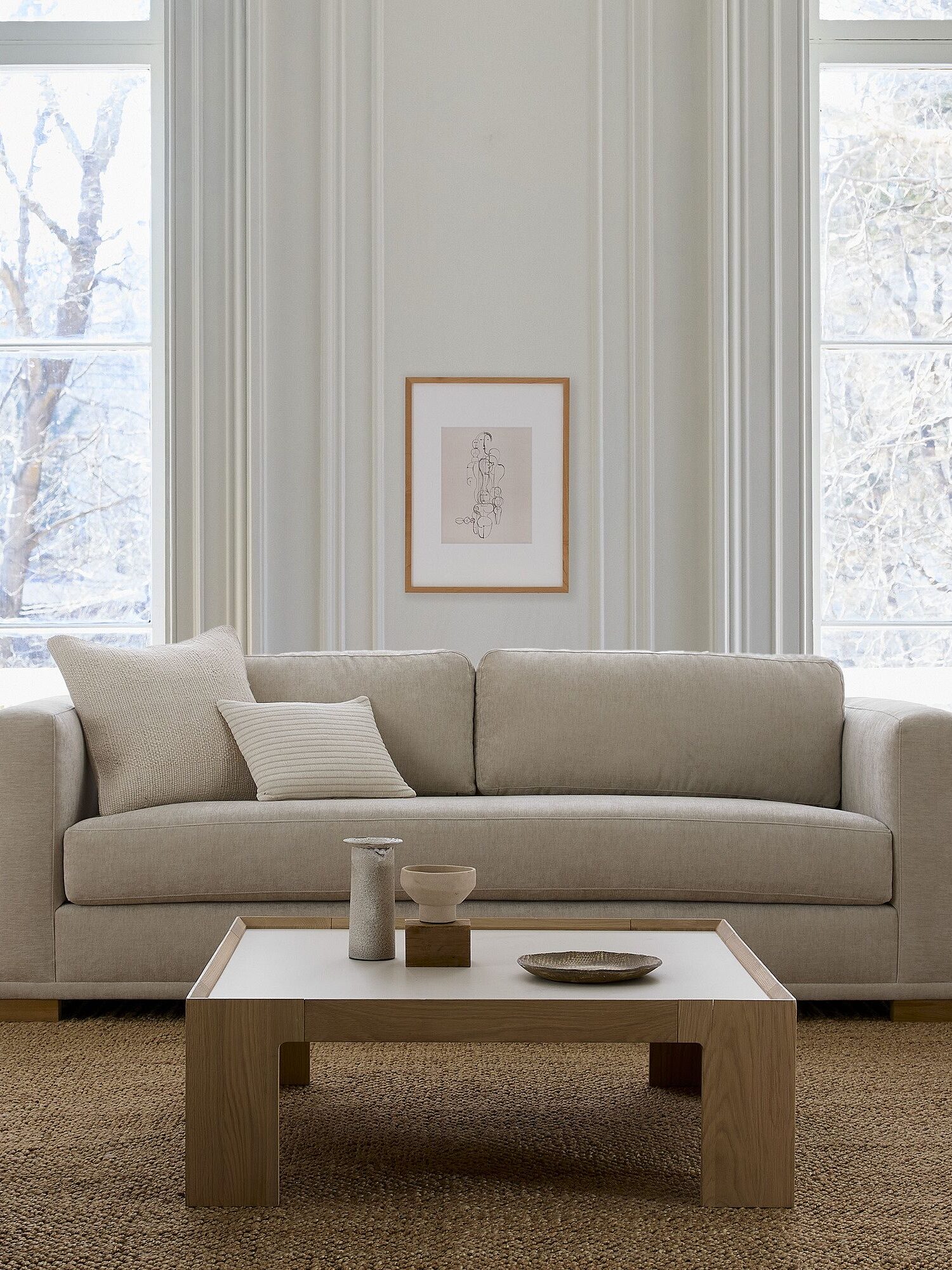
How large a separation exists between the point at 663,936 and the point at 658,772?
1.05m

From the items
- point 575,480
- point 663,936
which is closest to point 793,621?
point 575,480

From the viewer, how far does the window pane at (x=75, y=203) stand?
434 cm

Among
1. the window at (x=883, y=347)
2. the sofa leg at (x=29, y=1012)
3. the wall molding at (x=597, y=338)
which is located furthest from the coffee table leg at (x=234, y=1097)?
the window at (x=883, y=347)

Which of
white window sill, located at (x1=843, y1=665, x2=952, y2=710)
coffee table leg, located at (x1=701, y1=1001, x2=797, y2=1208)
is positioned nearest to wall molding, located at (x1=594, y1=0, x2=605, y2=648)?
white window sill, located at (x1=843, y1=665, x2=952, y2=710)

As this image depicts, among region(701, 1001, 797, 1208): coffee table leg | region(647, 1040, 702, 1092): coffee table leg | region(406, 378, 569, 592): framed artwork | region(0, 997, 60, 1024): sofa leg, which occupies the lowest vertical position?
region(0, 997, 60, 1024): sofa leg

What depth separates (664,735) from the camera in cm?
300

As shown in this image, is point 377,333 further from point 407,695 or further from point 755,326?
point 407,695

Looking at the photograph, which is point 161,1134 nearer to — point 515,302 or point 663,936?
point 663,936

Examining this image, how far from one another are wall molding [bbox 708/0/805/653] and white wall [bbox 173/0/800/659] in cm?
1

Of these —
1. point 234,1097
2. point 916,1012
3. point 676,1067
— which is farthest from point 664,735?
point 234,1097

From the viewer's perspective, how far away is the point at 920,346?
4375mm

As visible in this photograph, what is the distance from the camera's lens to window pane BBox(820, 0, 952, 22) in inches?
173

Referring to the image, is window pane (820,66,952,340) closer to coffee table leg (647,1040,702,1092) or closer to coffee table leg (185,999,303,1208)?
coffee table leg (647,1040,702,1092)

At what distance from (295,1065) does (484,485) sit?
101 inches
